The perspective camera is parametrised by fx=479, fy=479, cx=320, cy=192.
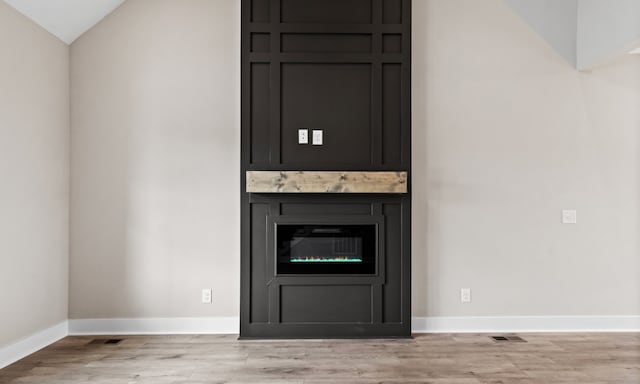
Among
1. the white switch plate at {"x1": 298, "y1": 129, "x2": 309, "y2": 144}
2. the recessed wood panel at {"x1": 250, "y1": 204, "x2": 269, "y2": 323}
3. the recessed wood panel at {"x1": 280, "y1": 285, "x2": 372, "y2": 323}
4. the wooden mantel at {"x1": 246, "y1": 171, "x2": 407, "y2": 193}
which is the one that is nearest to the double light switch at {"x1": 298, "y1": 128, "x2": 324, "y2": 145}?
the white switch plate at {"x1": 298, "y1": 129, "x2": 309, "y2": 144}

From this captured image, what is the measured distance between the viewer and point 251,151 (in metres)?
4.02

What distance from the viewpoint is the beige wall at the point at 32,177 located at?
327cm

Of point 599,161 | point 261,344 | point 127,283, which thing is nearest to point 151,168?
point 127,283

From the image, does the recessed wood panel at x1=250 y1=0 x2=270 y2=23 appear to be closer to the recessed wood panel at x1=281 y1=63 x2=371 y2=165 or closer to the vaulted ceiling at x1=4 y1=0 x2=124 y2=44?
the recessed wood panel at x1=281 y1=63 x2=371 y2=165

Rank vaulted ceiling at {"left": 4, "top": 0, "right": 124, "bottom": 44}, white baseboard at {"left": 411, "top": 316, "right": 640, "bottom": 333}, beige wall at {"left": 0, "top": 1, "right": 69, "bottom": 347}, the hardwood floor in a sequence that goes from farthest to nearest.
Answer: white baseboard at {"left": 411, "top": 316, "right": 640, "bottom": 333}
vaulted ceiling at {"left": 4, "top": 0, "right": 124, "bottom": 44}
beige wall at {"left": 0, "top": 1, "right": 69, "bottom": 347}
the hardwood floor

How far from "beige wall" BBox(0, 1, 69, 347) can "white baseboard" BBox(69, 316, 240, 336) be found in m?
0.21

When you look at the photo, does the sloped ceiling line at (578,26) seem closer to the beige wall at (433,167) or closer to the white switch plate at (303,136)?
the beige wall at (433,167)

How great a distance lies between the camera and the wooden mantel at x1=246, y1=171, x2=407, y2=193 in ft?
12.8

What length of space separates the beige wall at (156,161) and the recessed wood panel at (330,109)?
0.49 meters

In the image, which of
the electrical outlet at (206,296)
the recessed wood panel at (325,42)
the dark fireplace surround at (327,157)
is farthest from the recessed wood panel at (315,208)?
the recessed wood panel at (325,42)

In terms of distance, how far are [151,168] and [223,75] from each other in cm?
101

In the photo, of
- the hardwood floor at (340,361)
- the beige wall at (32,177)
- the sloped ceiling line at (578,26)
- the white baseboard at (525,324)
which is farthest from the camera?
the white baseboard at (525,324)

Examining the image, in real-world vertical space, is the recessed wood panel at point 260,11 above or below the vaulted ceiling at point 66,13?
above

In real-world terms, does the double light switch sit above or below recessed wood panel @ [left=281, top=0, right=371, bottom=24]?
below
